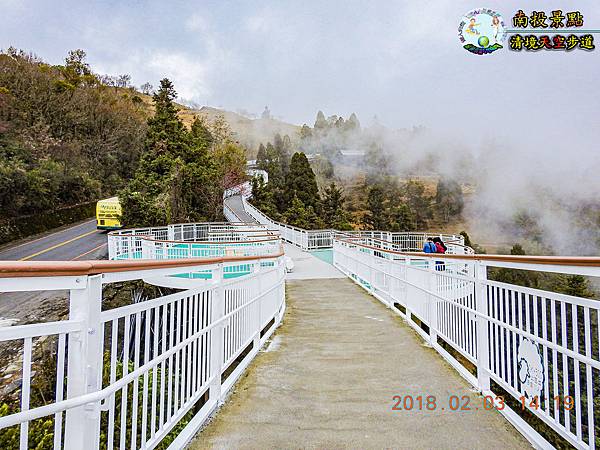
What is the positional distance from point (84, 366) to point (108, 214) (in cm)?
2689

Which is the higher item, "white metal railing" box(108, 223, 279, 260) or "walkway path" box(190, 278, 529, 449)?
"white metal railing" box(108, 223, 279, 260)

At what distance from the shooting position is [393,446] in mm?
2418

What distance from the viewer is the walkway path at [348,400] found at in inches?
98.8

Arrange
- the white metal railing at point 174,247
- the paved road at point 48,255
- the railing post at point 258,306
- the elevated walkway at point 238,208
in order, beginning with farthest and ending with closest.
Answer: the elevated walkway at point 238,208 → the white metal railing at point 174,247 → the paved road at point 48,255 → the railing post at point 258,306

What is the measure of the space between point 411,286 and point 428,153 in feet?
288

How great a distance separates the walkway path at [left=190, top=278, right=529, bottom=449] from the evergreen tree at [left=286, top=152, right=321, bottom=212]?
37.1 meters

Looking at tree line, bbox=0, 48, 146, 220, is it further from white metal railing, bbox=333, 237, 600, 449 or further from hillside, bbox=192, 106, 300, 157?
hillside, bbox=192, 106, 300, 157

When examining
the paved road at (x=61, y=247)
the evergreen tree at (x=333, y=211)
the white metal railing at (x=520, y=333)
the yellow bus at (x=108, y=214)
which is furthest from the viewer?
the evergreen tree at (x=333, y=211)

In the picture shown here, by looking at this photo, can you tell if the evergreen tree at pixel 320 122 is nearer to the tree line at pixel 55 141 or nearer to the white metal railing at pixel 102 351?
the tree line at pixel 55 141

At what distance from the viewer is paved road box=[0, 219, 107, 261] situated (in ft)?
58.9

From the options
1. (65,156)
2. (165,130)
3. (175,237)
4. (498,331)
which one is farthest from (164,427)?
(65,156)

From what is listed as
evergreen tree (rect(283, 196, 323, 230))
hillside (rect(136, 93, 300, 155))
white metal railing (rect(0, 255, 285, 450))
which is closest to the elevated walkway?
evergreen tree (rect(283, 196, 323, 230))

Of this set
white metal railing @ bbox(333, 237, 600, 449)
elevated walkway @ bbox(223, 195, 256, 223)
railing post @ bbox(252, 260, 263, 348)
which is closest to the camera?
white metal railing @ bbox(333, 237, 600, 449)

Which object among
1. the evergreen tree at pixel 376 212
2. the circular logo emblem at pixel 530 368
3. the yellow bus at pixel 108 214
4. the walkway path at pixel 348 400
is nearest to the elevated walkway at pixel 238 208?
the yellow bus at pixel 108 214
